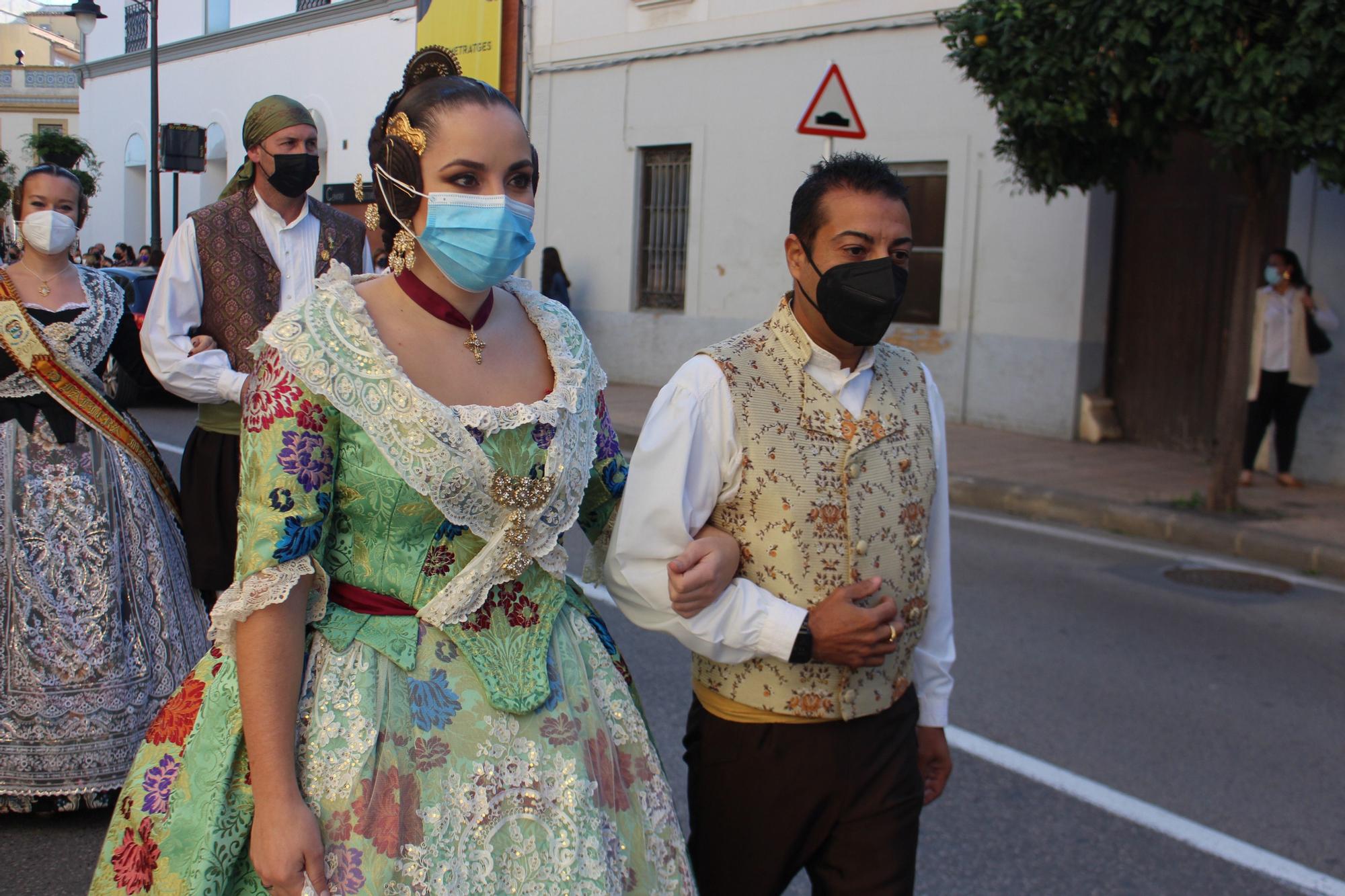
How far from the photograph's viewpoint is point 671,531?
223 cm

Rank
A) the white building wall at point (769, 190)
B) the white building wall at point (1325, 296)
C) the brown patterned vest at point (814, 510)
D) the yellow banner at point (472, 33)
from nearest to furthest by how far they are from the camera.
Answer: the brown patterned vest at point (814, 510) → the white building wall at point (1325, 296) → the white building wall at point (769, 190) → the yellow banner at point (472, 33)

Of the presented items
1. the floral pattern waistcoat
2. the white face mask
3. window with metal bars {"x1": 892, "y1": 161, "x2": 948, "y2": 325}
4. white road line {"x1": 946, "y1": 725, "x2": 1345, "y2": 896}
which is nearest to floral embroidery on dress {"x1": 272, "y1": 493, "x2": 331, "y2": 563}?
the floral pattern waistcoat

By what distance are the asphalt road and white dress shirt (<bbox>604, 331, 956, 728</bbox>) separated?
178 cm

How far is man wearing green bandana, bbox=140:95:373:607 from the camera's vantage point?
3764 mm

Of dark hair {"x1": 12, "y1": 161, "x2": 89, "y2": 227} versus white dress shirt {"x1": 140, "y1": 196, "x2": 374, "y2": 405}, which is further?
dark hair {"x1": 12, "y1": 161, "x2": 89, "y2": 227}

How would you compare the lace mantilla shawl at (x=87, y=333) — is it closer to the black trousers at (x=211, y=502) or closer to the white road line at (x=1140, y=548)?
the black trousers at (x=211, y=502)

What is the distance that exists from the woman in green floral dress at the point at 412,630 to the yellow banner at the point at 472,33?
15.1 metres

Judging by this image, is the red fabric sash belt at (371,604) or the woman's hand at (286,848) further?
the red fabric sash belt at (371,604)

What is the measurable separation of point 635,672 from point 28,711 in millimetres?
2353

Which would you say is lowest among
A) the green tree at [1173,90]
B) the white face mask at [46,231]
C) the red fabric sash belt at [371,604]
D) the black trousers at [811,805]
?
the black trousers at [811,805]

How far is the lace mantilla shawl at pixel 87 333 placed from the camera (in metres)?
3.98

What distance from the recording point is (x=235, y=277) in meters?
3.92

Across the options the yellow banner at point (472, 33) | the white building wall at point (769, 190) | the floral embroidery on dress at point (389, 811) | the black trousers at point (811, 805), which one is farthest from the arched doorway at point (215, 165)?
the floral embroidery on dress at point (389, 811)

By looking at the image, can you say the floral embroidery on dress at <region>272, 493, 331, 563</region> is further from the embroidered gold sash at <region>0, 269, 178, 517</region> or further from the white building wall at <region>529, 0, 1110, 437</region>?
the white building wall at <region>529, 0, 1110, 437</region>
